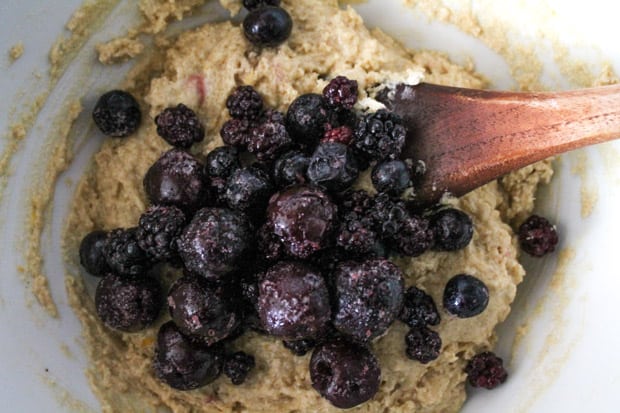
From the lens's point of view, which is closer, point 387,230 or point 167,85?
point 387,230

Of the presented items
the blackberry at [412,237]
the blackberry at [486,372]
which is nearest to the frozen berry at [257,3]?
the blackberry at [412,237]

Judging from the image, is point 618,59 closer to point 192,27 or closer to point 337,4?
point 337,4

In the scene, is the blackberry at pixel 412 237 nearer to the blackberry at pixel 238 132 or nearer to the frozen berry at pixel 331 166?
the frozen berry at pixel 331 166

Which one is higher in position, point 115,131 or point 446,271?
point 115,131

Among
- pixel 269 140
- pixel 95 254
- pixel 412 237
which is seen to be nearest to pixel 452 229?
pixel 412 237

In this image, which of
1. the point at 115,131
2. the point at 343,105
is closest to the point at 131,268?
the point at 115,131

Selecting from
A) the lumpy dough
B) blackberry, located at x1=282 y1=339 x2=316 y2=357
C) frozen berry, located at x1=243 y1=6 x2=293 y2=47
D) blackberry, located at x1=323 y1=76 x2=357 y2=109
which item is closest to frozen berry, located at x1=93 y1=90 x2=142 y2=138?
the lumpy dough

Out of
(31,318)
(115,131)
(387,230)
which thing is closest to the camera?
(387,230)

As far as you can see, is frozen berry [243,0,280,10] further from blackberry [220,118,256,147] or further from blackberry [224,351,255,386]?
blackberry [224,351,255,386]
